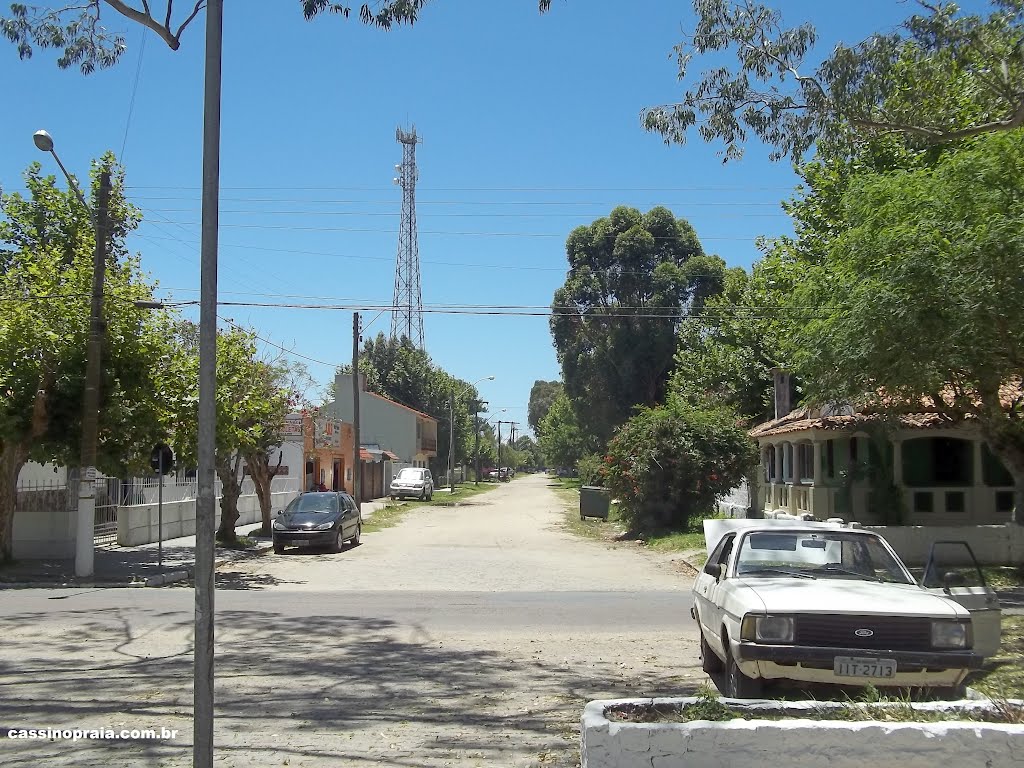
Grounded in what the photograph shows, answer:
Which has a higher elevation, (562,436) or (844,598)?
(562,436)

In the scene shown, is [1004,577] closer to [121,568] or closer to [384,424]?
[121,568]

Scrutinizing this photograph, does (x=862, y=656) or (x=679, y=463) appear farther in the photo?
(x=679, y=463)

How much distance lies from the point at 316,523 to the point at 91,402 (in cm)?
865

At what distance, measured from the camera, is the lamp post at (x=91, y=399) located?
17453 millimetres

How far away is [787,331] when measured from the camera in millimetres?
23000

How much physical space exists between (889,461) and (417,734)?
19317 mm

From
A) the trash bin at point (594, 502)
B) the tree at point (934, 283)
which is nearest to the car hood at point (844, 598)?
the tree at point (934, 283)

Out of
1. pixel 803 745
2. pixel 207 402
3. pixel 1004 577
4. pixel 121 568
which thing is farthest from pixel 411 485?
pixel 803 745

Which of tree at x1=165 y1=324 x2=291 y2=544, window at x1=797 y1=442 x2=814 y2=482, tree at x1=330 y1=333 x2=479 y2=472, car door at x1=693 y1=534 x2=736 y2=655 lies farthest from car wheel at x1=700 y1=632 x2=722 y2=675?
tree at x1=330 y1=333 x2=479 y2=472

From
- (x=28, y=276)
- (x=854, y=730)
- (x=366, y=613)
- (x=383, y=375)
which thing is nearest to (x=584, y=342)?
(x=383, y=375)

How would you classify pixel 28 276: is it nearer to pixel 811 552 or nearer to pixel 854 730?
pixel 811 552

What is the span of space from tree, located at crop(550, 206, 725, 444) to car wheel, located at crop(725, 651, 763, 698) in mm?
42969

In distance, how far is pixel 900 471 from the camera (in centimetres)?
2398

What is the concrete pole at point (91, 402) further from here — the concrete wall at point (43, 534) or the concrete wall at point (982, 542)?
the concrete wall at point (982, 542)
